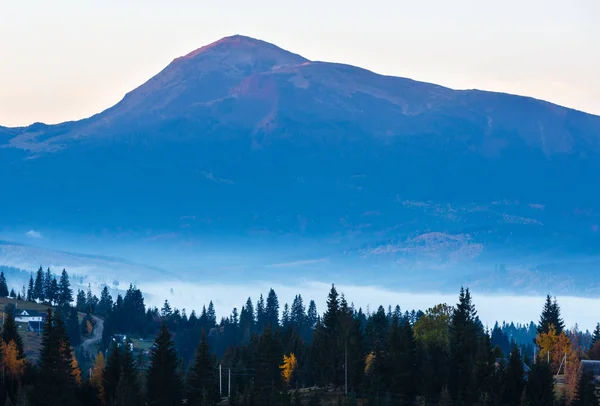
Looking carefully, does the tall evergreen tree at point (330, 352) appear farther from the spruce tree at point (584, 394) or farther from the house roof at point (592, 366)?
the spruce tree at point (584, 394)

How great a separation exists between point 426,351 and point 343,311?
12.3m

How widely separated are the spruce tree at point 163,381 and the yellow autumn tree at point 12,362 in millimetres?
13636

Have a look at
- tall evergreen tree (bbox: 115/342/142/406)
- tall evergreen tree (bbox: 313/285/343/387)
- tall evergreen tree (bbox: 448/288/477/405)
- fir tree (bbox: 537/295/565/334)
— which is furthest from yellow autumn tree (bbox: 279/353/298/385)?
fir tree (bbox: 537/295/565/334)

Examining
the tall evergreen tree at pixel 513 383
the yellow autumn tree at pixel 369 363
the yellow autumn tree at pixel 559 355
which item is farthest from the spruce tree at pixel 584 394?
the yellow autumn tree at pixel 369 363

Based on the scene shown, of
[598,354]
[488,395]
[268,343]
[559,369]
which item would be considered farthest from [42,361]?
[598,354]

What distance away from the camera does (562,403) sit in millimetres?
114562

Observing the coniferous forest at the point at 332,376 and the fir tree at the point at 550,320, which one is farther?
the fir tree at the point at 550,320

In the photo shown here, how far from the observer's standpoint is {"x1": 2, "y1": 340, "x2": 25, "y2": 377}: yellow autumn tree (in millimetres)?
123312

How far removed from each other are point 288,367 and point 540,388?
33587 mm

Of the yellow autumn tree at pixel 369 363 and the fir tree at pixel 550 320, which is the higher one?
the fir tree at pixel 550 320

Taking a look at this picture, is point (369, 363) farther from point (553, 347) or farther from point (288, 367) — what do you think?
point (553, 347)

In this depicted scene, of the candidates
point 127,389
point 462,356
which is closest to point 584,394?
point 462,356

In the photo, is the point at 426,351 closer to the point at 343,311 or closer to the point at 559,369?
the point at 343,311

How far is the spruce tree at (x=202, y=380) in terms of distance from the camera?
12025 centimetres
